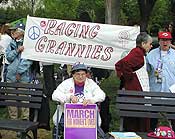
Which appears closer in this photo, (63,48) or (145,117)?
(145,117)

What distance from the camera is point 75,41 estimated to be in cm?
845

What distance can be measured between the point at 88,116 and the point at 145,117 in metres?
1.14

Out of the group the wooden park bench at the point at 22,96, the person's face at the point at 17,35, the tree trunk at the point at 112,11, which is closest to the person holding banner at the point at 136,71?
the wooden park bench at the point at 22,96

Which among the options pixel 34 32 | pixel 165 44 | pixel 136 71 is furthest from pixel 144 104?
pixel 34 32

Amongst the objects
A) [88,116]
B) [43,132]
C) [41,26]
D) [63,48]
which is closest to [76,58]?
[63,48]

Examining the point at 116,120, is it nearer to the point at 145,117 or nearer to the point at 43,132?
the point at 43,132

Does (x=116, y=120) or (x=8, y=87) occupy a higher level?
(x=8, y=87)

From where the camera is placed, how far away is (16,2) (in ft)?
176

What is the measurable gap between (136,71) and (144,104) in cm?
48

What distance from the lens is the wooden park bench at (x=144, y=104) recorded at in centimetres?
621

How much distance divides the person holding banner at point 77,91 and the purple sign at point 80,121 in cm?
37

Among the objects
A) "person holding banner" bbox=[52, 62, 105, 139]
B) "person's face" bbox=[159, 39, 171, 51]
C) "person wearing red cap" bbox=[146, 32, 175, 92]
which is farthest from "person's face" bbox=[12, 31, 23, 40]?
"person's face" bbox=[159, 39, 171, 51]

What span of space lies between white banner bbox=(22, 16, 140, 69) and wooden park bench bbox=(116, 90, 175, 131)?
209 centimetres

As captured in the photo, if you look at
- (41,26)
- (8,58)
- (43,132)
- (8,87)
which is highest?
(41,26)
